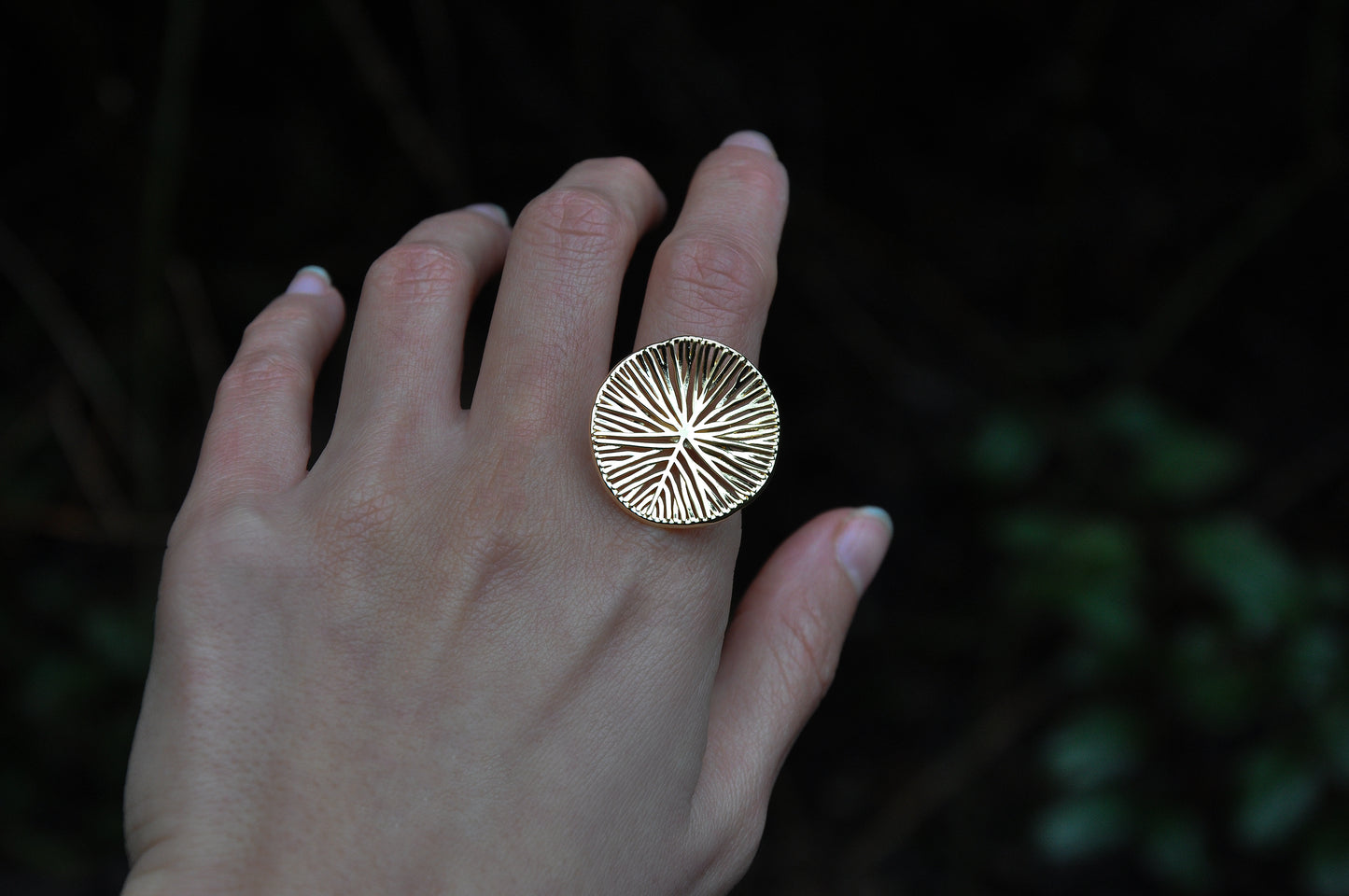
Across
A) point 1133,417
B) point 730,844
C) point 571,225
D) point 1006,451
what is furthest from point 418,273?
point 1133,417

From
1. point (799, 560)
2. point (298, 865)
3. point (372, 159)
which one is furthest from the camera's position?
point (372, 159)

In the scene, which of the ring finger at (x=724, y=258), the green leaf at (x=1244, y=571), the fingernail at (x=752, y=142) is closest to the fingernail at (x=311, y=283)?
the ring finger at (x=724, y=258)

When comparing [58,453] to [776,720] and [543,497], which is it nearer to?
[543,497]

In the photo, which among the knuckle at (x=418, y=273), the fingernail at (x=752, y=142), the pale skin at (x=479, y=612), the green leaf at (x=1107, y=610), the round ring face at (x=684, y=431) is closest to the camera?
the pale skin at (x=479, y=612)

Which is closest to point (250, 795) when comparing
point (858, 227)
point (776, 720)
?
point (776, 720)

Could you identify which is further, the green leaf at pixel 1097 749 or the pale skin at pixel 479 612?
the green leaf at pixel 1097 749

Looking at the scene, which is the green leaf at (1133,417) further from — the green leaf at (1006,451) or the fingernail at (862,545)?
the fingernail at (862,545)
